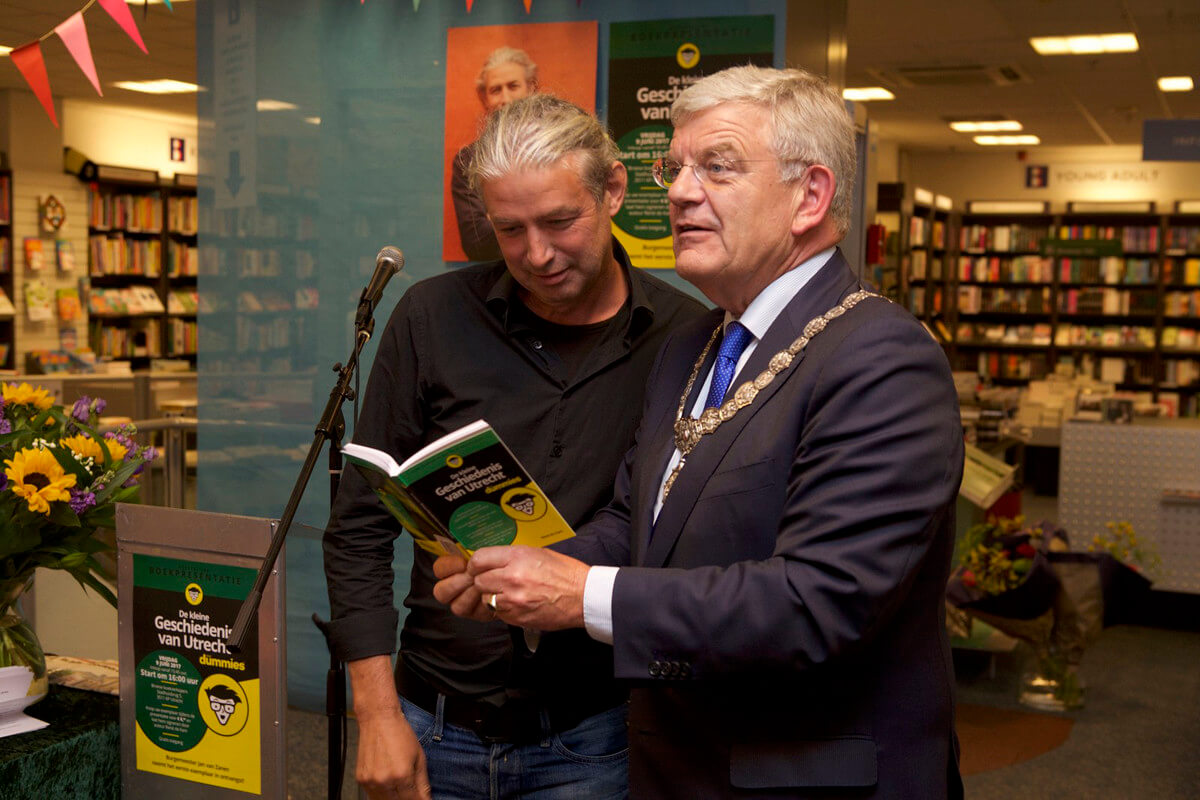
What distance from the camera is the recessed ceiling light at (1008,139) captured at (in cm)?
1191

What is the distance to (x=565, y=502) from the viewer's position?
1648mm

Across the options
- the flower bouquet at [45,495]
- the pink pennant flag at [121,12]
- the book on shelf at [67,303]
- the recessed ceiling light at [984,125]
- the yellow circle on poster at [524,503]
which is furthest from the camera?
the recessed ceiling light at [984,125]

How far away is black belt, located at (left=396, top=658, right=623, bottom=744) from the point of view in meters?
1.60

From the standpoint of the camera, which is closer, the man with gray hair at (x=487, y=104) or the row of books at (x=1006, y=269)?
the man with gray hair at (x=487, y=104)

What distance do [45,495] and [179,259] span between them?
33.6ft

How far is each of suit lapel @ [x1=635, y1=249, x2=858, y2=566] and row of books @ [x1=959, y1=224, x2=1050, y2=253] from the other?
41.3 feet

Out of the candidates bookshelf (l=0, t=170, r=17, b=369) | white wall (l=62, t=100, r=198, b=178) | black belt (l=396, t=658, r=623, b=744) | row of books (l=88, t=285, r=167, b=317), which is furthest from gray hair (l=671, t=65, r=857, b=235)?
white wall (l=62, t=100, r=198, b=178)

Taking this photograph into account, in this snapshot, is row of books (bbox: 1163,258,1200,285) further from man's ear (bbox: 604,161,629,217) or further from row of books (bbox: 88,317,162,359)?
man's ear (bbox: 604,161,629,217)

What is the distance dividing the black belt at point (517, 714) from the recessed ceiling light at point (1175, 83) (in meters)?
8.35

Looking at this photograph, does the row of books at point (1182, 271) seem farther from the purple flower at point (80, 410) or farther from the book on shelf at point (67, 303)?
the purple flower at point (80, 410)

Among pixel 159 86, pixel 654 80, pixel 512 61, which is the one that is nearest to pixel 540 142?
pixel 654 80

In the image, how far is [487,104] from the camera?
3.68m

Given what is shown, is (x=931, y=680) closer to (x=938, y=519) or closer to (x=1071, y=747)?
(x=938, y=519)

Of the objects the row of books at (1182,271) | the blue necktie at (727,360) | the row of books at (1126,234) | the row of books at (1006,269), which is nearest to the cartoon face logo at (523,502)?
the blue necktie at (727,360)
